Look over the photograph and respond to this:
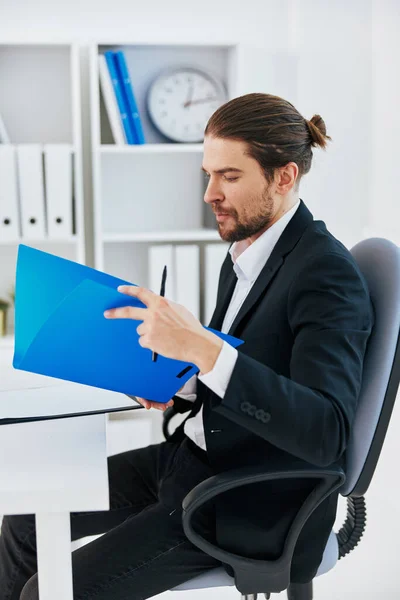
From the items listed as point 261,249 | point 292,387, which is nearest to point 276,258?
point 261,249

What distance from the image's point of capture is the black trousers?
1.22 m

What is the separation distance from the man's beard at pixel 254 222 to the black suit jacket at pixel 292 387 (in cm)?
6

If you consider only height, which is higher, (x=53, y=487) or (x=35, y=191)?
(x=35, y=191)

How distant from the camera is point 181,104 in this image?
10.1 feet

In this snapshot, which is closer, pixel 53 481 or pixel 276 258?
pixel 53 481

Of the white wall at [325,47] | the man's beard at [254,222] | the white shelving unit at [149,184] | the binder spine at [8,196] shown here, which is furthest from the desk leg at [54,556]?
the white wall at [325,47]

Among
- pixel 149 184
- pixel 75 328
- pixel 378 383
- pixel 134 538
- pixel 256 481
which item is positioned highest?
pixel 149 184

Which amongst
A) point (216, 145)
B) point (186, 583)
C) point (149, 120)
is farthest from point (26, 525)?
point (149, 120)

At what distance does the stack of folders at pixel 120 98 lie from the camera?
285 cm

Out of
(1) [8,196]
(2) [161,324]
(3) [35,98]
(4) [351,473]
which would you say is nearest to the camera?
(2) [161,324]

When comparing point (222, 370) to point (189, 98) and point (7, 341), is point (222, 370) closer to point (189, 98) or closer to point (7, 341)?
point (7, 341)

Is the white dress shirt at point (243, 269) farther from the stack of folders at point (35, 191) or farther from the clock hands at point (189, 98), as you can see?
the clock hands at point (189, 98)

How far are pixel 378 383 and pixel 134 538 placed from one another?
1.63ft

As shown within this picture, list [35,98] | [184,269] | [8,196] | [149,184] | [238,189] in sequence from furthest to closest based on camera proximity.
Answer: [149,184], [35,98], [184,269], [8,196], [238,189]
